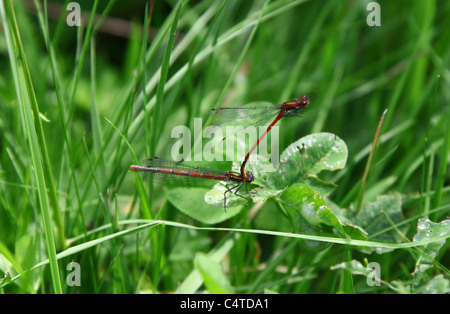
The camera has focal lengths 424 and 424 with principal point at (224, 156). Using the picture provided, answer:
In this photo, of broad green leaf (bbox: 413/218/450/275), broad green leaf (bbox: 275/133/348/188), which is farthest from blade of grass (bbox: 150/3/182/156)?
broad green leaf (bbox: 413/218/450/275)

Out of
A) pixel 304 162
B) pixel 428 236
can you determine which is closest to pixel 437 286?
pixel 428 236

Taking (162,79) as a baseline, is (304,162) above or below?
below

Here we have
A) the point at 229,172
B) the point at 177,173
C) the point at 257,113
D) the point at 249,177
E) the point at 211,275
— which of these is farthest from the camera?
the point at 257,113

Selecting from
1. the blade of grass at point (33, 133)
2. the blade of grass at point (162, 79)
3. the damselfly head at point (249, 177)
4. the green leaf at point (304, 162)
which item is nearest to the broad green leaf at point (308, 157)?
the green leaf at point (304, 162)

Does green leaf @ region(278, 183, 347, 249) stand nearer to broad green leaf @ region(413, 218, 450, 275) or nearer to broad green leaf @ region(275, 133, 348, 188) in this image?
broad green leaf @ region(275, 133, 348, 188)

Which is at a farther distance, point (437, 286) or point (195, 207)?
point (195, 207)

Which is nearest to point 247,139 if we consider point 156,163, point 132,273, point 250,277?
point 156,163

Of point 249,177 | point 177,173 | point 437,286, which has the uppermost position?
point 177,173

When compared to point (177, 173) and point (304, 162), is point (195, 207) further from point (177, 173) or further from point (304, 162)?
point (304, 162)

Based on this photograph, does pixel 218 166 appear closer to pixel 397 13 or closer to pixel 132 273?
pixel 132 273
